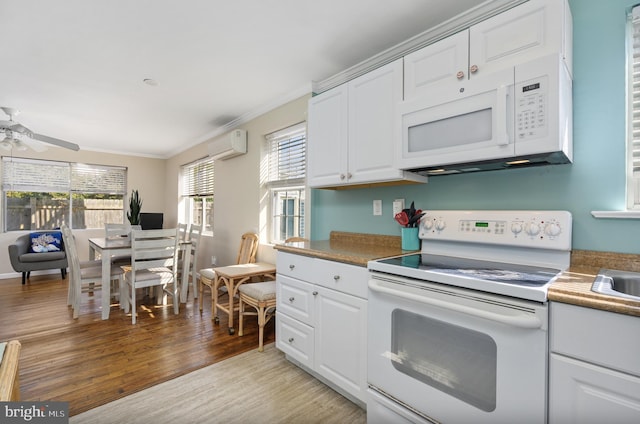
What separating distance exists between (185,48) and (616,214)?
2.79 m

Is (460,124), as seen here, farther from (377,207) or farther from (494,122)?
(377,207)

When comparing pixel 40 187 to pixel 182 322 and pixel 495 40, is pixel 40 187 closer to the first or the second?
pixel 182 322

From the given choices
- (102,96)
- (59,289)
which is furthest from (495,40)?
(59,289)

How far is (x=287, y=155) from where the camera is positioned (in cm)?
338

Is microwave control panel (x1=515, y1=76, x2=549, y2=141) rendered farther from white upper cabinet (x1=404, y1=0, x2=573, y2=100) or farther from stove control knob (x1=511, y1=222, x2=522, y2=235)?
stove control knob (x1=511, y1=222, x2=522, y2=235)

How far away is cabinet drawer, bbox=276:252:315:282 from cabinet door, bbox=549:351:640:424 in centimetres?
130

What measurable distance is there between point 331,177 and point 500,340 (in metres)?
1.49

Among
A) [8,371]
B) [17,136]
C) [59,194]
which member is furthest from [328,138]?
[59,194]

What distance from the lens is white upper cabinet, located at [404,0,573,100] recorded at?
4.32 ft

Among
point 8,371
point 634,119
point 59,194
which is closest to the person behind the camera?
point 8,371

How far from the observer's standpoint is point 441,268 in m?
1.40

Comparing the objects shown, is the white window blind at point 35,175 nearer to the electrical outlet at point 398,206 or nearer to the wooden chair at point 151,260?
the wooden chair at point 151,260

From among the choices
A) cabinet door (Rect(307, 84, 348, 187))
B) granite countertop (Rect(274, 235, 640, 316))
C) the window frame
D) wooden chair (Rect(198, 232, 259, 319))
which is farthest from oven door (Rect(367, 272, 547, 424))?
the window frame

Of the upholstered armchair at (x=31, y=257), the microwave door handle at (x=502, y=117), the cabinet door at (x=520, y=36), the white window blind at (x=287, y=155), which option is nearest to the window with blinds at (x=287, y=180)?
the white window blind at (x=287, y=155)
